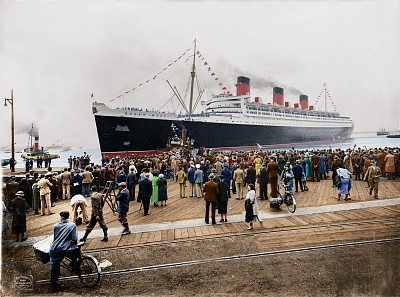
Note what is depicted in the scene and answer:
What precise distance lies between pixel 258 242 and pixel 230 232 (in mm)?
842

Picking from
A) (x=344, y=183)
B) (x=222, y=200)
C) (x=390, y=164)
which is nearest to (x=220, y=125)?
(x=390, y=164)

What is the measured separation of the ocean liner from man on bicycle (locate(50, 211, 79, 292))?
2053cm

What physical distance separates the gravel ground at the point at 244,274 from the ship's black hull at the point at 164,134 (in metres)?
21.2

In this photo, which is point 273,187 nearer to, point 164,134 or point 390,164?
point 390,164

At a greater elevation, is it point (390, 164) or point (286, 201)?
point (390, 164)

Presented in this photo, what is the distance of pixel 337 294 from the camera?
13.0 feet

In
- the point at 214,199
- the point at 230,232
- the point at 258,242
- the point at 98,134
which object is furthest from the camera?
the point at 98,134

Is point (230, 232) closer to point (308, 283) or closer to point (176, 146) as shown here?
point (308, 283)

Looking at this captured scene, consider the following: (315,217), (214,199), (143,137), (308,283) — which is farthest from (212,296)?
(143,137)

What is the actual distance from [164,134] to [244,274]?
2488 cm

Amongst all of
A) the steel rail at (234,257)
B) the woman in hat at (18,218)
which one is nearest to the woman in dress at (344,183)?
the steel rail at (234,257)

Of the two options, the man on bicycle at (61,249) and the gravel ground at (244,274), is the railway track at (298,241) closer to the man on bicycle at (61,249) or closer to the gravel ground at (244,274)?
the gravel ground at (244,274)

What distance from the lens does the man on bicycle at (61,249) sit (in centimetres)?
417

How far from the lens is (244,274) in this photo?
14.5 ft
